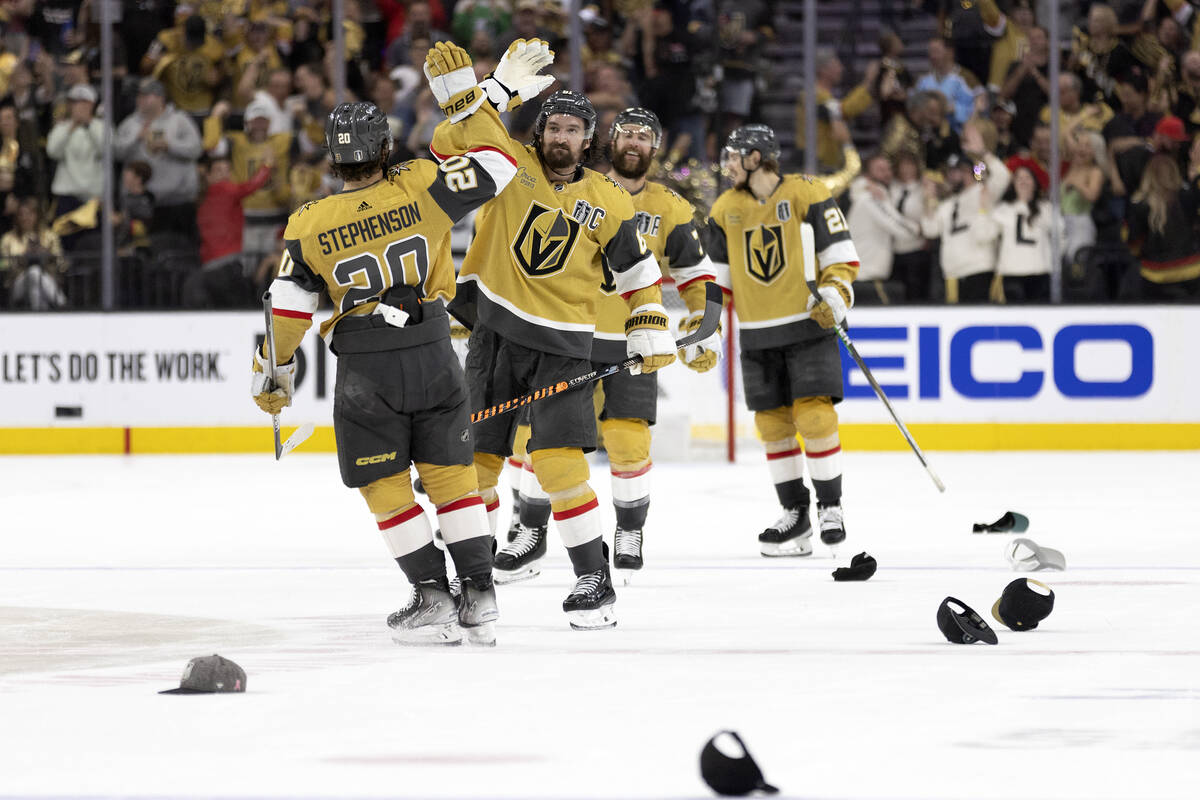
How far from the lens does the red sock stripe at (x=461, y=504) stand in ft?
13.8

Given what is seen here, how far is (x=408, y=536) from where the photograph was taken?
13.7 feet

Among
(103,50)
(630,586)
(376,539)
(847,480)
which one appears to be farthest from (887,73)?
(630,586)

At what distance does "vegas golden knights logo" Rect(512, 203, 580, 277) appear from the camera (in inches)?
181

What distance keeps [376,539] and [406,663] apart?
8.16 ft

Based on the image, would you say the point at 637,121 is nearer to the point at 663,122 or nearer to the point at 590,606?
the point at 590,606

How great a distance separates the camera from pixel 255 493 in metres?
8.05

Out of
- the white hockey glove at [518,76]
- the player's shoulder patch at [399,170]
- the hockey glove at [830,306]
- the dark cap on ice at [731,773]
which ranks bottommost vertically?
the dark cap on ice at [731,773]

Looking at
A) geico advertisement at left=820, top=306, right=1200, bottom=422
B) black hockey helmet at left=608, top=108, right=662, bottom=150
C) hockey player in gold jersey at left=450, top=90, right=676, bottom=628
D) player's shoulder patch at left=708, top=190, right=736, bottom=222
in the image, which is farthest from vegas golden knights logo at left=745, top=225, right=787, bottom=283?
geico advertisement at left=820, top=306, right=1200, bottom=422

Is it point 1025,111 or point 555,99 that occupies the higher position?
point 1025,111

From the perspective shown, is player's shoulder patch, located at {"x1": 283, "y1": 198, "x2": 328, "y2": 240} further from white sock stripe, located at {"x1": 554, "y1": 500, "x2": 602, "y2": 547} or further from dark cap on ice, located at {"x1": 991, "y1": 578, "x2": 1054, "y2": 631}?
dark cap on ice, located at {"x1": 991, "y1": 578, "x2": 1054, "y2": 631}

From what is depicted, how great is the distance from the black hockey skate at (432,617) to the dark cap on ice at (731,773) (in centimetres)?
157

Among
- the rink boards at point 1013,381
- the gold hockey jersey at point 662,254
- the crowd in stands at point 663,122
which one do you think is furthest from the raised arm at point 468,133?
the crowd in stands at point 663,122

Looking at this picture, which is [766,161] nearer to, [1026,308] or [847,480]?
[847,480]

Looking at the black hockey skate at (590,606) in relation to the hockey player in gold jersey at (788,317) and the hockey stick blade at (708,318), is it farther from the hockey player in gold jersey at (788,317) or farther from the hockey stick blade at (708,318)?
the hockey player in gold jersey at (788,317)
